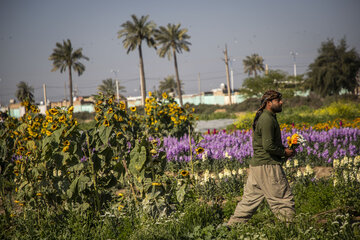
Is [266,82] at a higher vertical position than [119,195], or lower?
higher

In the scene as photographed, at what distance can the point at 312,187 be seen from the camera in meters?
4.69

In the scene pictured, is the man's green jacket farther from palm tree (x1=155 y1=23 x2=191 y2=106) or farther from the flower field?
palm tree (x1=155 y1=23 x2=191 y2=106)

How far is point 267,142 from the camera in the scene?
3385 mm

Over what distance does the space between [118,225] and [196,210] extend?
90 cm

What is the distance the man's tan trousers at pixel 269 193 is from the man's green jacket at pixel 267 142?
75 mm

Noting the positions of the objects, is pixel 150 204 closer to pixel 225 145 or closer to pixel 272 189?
pixel 272 189

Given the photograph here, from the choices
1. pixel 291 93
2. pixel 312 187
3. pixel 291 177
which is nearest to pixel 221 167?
pixel 291 177

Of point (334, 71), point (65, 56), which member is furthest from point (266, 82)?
point (65, 56)

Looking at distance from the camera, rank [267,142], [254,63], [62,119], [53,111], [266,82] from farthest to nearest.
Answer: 1. [254,63]
2. [266,82]
3. [53,111]
4. [62,119]
5. [267,142]

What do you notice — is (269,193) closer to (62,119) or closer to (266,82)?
(62,119)

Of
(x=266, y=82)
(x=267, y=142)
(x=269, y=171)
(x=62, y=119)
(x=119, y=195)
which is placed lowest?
(x=119, y=195)

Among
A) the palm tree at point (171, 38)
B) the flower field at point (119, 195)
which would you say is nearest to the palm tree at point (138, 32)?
the palm tree at point (171, 38)

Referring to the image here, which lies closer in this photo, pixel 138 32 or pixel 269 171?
pixel 269 171

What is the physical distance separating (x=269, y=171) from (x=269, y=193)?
0.74ft
